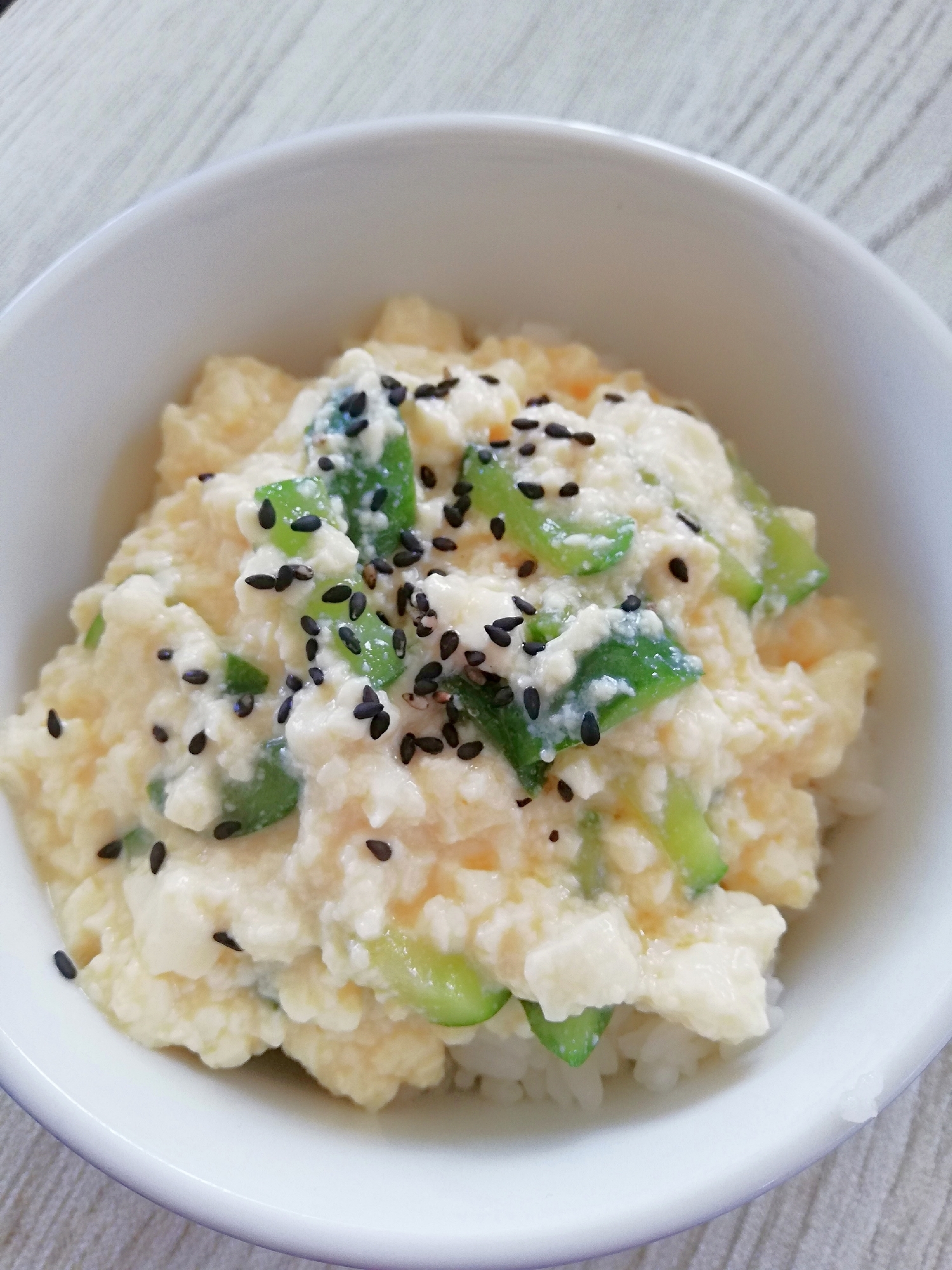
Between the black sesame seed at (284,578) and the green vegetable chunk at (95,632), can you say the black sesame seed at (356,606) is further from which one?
the green vegetable chunk at (95,632)

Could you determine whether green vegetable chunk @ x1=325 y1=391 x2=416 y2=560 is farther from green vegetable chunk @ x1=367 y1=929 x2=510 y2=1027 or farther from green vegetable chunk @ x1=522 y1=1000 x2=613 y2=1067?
green vegetable chunk @ x1=522 y1=1000 x2=613 y2=1067

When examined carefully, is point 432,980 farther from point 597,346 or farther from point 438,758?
point 597,346

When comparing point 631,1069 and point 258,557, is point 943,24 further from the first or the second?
point 631,1069

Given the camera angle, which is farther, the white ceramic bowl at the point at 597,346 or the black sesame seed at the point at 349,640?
the black sesame seed at the point at 349,640

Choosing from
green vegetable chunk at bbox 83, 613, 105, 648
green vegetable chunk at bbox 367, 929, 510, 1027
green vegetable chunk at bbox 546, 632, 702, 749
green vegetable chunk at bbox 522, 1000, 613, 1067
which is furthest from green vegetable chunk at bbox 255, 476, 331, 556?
green vegetable chunk at bbox 522, 1000, 613, 1067

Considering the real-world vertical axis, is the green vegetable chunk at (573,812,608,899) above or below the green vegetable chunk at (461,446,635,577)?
below

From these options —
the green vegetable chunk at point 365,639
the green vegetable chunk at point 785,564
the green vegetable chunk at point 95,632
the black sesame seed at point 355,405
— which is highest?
the green vegetable chunk at point 785,564

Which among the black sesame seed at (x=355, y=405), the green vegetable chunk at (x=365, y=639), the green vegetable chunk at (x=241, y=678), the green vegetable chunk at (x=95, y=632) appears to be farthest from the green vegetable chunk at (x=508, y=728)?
the green vegetable chunk at (x=95, y=632)
